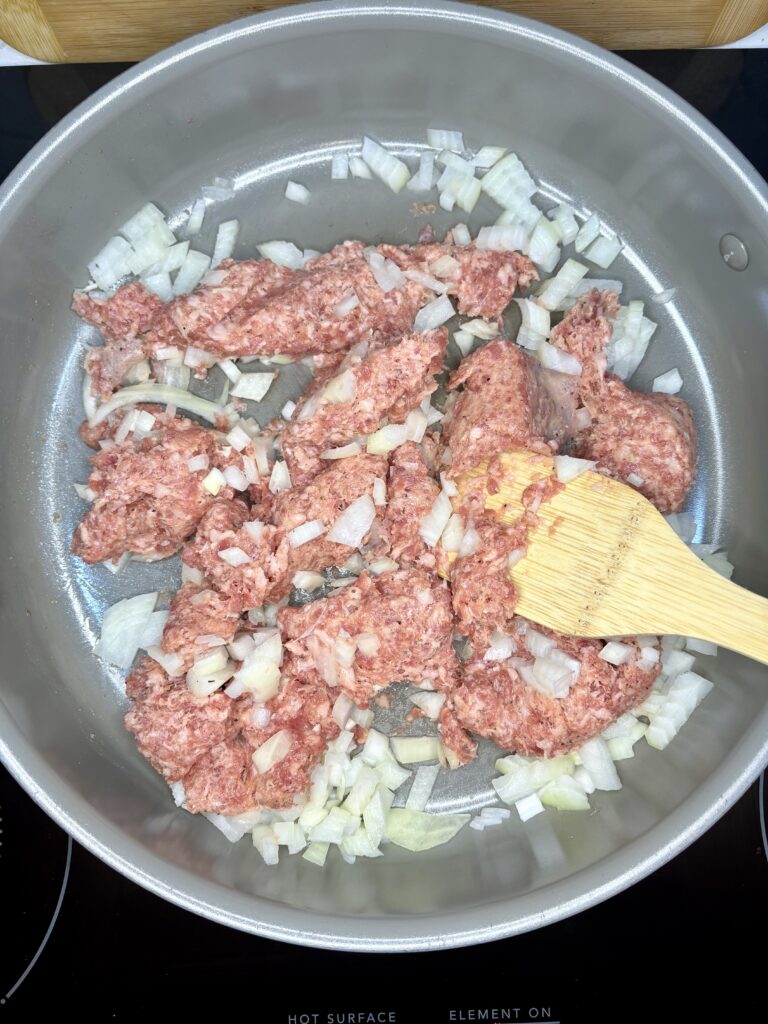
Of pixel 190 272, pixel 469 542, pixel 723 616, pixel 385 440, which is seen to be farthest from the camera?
pixel 190 272

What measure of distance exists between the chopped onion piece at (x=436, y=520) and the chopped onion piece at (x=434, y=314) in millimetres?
563

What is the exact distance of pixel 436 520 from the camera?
7.91ft

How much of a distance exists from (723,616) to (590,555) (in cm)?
37

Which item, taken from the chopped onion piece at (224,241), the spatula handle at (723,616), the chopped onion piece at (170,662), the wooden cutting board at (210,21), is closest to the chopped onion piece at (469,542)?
the spatula handle at (723,616)

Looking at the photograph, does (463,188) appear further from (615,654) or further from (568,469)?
(615,654)

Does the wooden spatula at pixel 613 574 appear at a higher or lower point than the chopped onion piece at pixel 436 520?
higher

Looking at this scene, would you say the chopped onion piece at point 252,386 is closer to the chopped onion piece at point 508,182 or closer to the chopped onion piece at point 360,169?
the chopped onion piece at point 360,169

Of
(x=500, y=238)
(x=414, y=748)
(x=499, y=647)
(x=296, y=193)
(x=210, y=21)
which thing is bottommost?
(x=414, y=748)

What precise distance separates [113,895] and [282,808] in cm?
54

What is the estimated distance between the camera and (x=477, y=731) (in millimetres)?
2475

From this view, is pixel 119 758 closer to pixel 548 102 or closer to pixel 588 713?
pixel 588 713

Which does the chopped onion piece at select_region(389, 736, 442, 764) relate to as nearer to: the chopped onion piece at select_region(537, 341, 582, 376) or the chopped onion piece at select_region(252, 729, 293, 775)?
the chopped onion piece at select_region(252, 729, 293, 775)

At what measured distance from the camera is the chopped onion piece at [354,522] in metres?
2.43

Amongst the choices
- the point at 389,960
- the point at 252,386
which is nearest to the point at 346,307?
the point at 252,386
